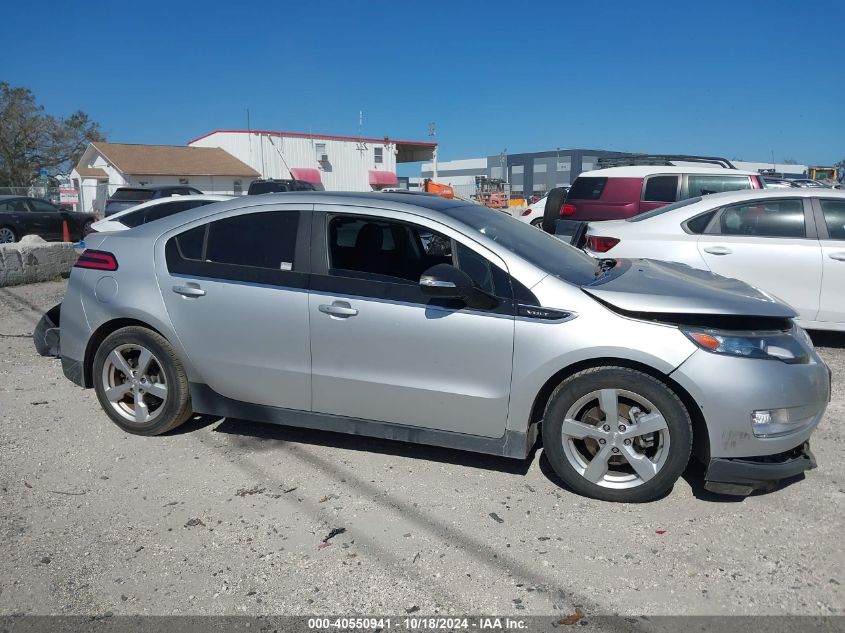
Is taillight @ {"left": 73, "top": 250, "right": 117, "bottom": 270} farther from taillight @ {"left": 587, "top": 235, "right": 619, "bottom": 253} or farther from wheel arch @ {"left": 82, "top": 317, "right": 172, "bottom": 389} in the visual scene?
taillight @ {"left": 587, "top": 235, "right": 619, "bottom": 253}

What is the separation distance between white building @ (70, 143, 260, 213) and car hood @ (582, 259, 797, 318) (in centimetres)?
3606

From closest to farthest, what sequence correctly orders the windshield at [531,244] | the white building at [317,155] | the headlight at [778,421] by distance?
the headlight at [778,421]
the windshield at [531,244]
the white building at [317,155]

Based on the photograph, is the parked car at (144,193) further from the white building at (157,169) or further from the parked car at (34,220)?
the white building at (157,169)

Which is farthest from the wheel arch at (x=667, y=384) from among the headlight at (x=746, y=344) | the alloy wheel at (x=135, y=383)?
the alloy wheel at (x=135, y=383)

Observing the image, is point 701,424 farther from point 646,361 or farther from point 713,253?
point 713,253

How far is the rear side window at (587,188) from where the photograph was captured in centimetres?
1045

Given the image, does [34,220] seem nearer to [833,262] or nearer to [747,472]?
[833,262]

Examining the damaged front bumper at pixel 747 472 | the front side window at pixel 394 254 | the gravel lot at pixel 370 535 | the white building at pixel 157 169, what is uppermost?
the white building at pixel 157 169

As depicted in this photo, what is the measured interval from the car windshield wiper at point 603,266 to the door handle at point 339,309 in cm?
150

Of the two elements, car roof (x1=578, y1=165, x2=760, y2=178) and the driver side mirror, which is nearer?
the driver side mirror

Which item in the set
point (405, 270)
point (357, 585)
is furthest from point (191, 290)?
point (357, 585)

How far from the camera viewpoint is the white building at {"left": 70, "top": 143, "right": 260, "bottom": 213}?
1515 inches

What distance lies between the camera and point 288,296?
4012mm

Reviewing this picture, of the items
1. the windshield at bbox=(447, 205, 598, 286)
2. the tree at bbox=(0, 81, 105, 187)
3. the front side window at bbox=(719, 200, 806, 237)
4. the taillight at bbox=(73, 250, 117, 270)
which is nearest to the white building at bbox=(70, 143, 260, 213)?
the tree at bbox=(0, 81, 105, 187)
